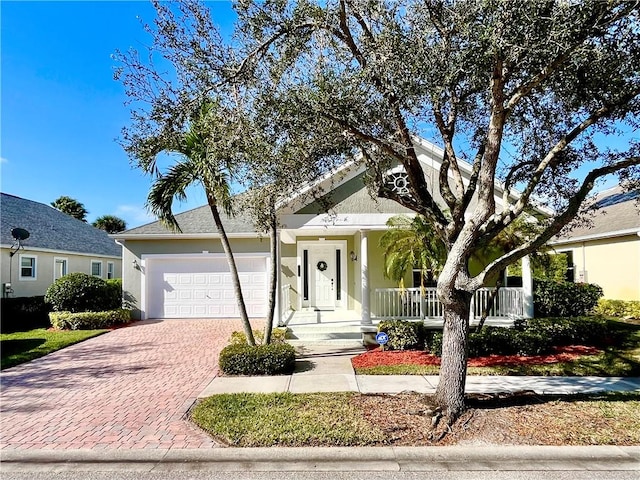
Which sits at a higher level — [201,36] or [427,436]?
[201,36]

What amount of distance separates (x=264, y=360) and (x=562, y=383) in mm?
6134

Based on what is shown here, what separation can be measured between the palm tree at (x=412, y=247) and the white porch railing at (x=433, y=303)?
1.51 metres

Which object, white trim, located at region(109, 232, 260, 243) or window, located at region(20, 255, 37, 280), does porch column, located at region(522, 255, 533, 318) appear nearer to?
white trim, located at region(109, 232, 260, 243)

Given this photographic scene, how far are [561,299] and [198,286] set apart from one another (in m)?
14.0

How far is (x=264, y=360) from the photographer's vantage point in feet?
28.0

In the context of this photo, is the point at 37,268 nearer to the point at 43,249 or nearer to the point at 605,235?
the point at 43,249

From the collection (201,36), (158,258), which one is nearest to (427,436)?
(201,36)

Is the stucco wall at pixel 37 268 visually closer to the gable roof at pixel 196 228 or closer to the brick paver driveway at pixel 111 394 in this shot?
the gable roof at pixel 196 228

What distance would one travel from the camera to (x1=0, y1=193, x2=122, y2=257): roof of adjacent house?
59.5ft

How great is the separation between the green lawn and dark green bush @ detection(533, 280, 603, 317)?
1558 centimetres

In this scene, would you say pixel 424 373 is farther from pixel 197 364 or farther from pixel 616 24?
pixel 616 24

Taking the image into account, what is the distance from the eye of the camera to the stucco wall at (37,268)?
16766mm

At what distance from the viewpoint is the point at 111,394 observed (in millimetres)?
7426

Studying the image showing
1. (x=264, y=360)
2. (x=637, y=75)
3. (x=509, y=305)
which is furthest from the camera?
(x=509, y=305)
